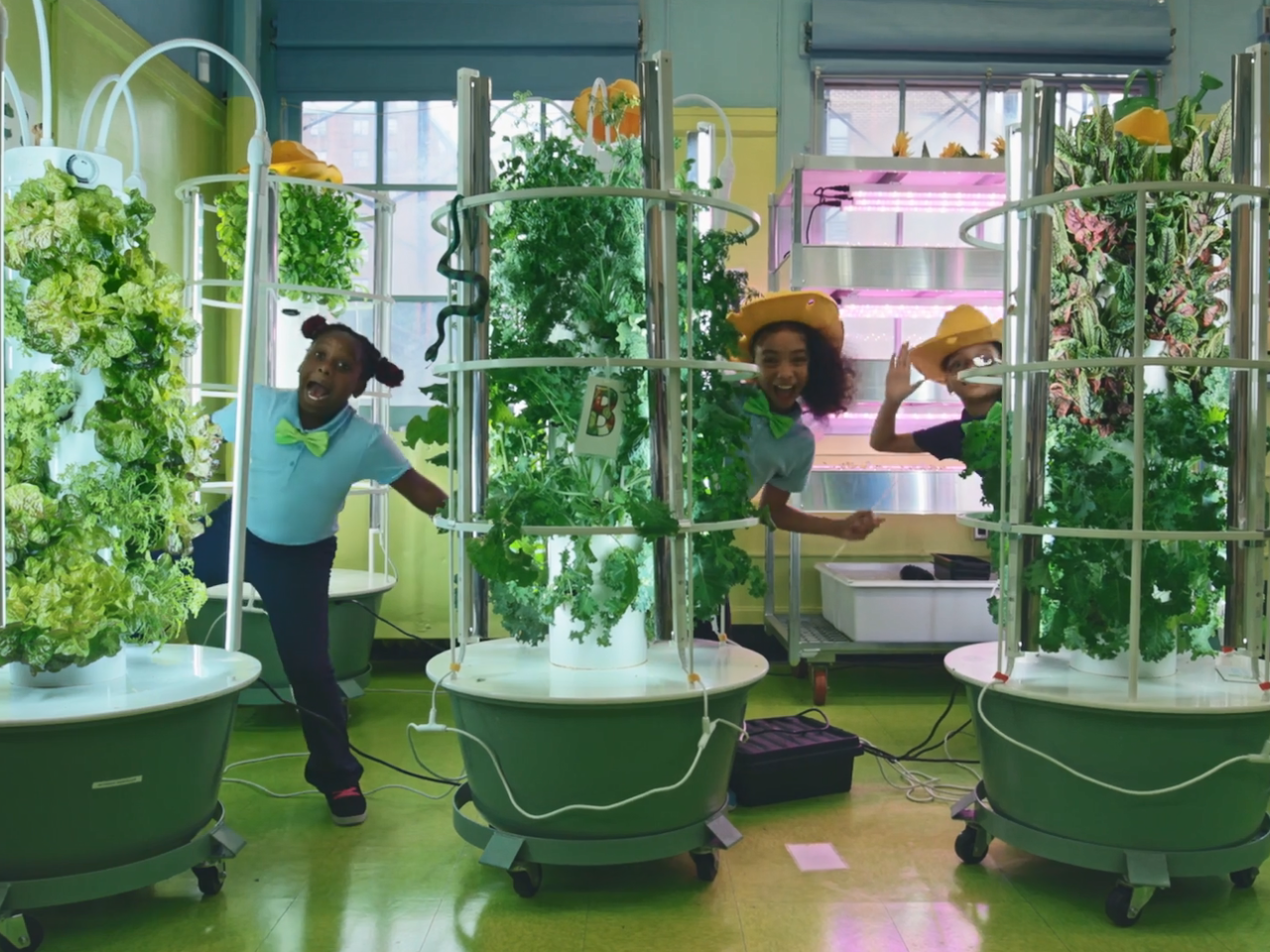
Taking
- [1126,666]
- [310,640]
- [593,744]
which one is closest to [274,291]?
[310,640]

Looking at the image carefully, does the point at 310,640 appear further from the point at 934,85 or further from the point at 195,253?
the point at 934,85

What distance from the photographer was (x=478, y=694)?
2.52 metres

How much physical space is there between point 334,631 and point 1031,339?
113 inches

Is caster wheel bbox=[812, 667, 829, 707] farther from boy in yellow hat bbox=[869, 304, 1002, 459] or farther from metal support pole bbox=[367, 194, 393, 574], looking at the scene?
metal support pole bbox=[367, 194, 393, 574]

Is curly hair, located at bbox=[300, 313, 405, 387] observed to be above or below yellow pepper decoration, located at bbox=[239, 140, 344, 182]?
below

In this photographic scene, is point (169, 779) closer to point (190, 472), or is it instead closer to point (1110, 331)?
point (190, 472)

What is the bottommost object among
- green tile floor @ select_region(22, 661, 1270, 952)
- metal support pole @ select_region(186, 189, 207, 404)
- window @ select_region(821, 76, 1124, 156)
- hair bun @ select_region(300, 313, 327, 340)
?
green tile floor @ select_region(22, 661, 1270, 952)

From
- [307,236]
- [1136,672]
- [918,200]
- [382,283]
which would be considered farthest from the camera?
[918,200]

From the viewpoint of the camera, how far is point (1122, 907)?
247 centimetres

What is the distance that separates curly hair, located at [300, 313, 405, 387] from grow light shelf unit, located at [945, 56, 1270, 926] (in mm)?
1812

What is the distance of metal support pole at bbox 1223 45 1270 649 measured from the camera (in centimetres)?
252

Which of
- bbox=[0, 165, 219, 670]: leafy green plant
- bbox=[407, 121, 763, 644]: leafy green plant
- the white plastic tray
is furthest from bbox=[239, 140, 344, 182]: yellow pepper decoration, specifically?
the white plastic tray

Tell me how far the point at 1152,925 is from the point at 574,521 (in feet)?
5.21

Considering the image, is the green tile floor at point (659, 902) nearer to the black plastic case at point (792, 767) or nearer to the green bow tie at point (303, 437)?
the black plastic case at point (792, 767)
